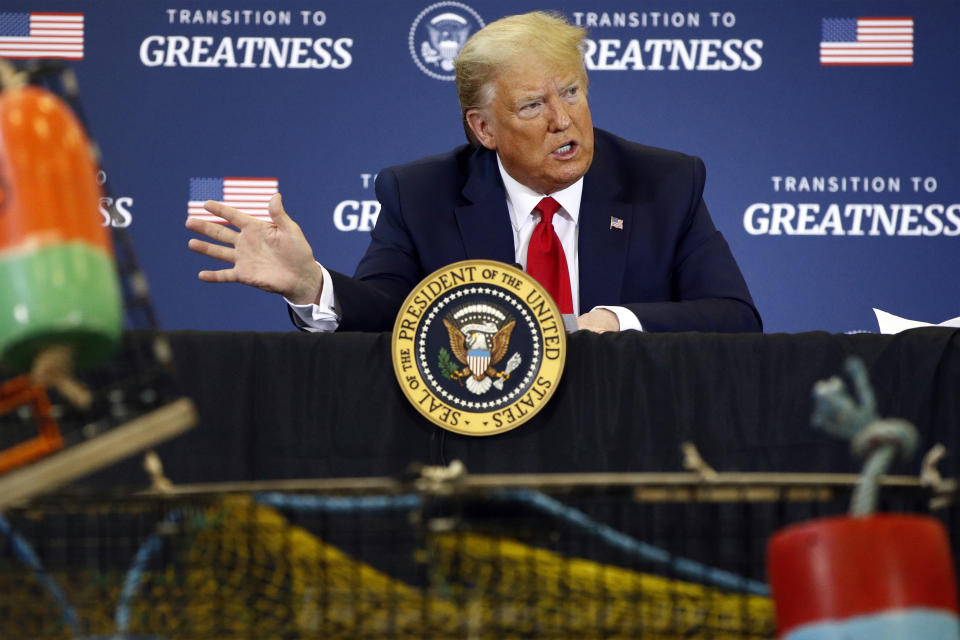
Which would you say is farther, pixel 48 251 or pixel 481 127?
pixel 481 127

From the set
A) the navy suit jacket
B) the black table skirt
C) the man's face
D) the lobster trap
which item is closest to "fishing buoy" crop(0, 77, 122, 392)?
the lobster trap

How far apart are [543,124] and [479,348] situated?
103cm

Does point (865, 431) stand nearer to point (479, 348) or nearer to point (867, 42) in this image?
point (479, 348)

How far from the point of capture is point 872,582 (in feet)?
2.54

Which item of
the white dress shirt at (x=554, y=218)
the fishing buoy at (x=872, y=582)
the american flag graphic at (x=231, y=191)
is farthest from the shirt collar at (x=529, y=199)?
the fishing buoy at (x=872, y=582)

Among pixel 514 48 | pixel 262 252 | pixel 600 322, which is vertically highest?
pixel 514 48

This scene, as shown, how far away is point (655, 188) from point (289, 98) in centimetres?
165

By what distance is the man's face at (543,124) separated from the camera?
2.55 meters

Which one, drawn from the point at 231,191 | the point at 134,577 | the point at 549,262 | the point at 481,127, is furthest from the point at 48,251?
the point at 231,191

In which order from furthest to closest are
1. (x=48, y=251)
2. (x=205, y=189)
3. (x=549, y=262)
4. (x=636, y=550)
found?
(x=205, y=189), (x=549, y=262), (x=636, y=550), (x=48, y=251)

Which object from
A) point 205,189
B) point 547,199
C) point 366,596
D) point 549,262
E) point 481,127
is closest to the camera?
point 366,596

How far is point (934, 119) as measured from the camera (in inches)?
149

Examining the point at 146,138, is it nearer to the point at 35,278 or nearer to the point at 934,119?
the point at 934,119

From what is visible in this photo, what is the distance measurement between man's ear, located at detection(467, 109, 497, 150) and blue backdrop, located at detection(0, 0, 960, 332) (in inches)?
43.9
